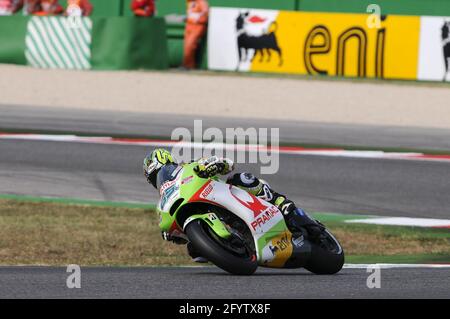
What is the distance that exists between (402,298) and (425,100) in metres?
15.1

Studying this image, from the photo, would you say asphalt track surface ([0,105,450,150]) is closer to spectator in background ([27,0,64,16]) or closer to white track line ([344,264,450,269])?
spectator in background ([27,0,64,16])

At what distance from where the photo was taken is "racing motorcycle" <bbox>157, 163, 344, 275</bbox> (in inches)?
328

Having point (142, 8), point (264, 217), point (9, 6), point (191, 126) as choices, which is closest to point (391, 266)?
point (264, 217)

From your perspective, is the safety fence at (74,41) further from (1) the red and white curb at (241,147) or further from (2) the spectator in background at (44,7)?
(1) the red and white curb at (241,147)

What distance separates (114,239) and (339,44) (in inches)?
541

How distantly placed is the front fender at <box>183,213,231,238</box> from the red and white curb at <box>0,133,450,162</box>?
333 inches

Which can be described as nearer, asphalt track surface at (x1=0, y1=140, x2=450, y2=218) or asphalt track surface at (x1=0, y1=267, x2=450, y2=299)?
asphalt track surface at (x1=0, y1=267, x2=450, y2=299)

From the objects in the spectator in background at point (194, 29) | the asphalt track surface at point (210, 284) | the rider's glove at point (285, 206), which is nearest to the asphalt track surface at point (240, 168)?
the asphalt track surface at point (210, 284)

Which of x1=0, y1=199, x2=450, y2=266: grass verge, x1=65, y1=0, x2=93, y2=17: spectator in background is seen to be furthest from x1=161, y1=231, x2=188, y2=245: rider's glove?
x1=65, y1=0, x2=93, y2=17: spectator in background

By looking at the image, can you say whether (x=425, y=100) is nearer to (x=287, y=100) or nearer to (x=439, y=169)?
(x=287, y=100)

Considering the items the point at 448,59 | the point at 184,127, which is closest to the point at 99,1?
the point at 448,59

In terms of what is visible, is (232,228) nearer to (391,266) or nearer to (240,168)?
(391,266)

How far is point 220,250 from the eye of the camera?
8266 mm

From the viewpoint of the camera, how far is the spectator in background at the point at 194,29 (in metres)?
26.3
